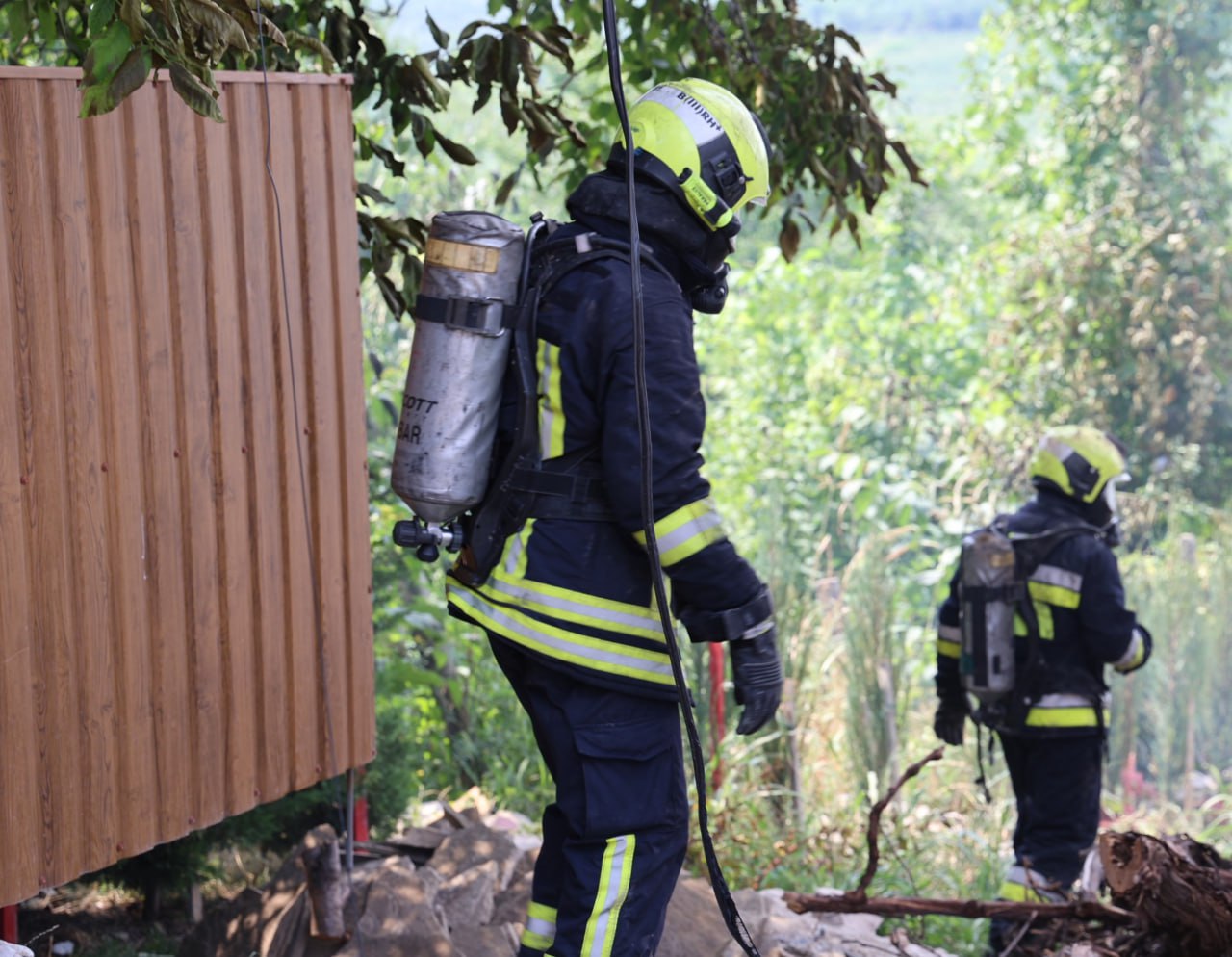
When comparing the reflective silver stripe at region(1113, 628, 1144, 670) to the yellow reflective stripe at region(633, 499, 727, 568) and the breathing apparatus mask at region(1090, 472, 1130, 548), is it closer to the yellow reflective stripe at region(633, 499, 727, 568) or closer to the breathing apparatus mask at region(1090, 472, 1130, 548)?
the breathing apparatus mask at region(1090, 472, 1130, 548)

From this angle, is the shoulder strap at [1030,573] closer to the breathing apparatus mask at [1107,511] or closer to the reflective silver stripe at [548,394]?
the breathing apparatus mask at [1107,511]

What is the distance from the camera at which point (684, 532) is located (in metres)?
2.73

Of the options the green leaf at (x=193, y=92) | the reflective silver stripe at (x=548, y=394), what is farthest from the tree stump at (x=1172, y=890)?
the green leaf at (x=193, y=92)

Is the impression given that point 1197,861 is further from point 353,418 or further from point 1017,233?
point 1017,233

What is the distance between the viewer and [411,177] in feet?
32.1

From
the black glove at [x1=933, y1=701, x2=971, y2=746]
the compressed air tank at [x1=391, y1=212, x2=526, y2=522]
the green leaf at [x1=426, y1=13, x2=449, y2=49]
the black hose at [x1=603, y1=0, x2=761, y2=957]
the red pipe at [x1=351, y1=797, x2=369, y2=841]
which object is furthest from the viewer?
the black glove at [x1=933, y1=701, x2=971, y2=746]

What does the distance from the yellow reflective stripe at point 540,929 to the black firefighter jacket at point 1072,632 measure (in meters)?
2.63

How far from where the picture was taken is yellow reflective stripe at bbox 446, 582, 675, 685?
9.14 feet

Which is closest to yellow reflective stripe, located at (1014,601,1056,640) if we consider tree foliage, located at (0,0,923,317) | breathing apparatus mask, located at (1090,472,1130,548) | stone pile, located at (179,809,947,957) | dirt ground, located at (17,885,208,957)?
breathing apparatus mask, located at (1090,472,1130,548)

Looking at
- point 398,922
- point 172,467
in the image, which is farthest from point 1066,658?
point 172,467

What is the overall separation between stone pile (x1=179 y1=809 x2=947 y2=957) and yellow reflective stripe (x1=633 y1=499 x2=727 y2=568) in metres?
1.48

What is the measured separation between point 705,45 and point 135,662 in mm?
2848

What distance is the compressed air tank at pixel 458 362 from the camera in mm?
2873

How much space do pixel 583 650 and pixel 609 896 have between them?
0.50m
